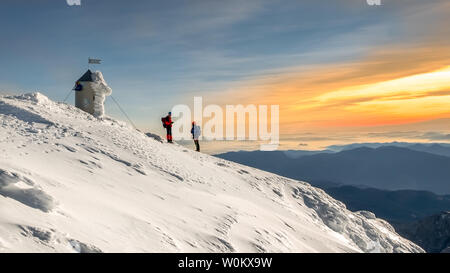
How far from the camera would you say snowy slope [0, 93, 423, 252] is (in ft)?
27.6

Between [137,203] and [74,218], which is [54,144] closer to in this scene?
[137,203]

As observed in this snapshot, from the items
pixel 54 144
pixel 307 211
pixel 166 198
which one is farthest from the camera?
pixel 307 211

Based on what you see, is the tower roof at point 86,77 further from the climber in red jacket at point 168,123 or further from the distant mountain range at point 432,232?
the distant mountain range at point 432,232

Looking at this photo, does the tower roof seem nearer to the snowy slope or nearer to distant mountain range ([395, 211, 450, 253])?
the snowy slope

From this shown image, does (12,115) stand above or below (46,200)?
above

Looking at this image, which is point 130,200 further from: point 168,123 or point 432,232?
point 432,232

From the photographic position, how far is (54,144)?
1439 cm

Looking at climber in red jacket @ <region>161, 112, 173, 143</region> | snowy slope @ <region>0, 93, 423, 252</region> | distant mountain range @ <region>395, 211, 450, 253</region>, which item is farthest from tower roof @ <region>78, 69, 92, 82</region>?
distant mountain range @ <region>395, 211, 450, 253</region>

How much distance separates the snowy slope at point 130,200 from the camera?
331 inches

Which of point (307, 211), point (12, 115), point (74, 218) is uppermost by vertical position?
point (12, 115)

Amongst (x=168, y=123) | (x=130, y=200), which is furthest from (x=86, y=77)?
(x=130, y=200)

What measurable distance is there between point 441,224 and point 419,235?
19.8ft

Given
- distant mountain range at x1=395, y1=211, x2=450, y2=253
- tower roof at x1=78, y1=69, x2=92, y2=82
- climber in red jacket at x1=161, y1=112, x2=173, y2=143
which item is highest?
tower roof at x1=78, y1=69, x2=92, y2=82
